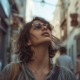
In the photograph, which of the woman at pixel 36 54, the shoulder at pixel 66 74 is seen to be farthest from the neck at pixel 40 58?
the shoulder at pixel 66 74

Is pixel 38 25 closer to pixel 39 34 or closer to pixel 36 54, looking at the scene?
pixel 39 34

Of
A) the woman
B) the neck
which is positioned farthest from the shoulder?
the neck

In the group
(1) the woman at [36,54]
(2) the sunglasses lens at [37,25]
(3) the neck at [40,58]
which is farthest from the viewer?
(2) the sunglasses lens at [37,25]

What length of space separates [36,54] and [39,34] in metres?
0.18

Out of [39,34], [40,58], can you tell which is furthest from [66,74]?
[39,34]

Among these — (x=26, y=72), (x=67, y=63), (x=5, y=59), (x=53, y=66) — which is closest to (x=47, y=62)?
(x=53, y=66)

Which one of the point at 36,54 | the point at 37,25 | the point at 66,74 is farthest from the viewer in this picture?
the point at 37,25

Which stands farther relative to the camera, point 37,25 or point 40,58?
point 37,25

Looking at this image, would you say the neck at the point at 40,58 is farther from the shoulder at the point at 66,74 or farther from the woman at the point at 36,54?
the shoulder at the point at 66,74

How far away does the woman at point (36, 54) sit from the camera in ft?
8.93

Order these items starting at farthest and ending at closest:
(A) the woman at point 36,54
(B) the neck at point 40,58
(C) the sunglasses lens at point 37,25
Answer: (C) the sunglasses lens at point 37,25 < (B) the neck at point 40,58 < (A) the woman at point 36,54

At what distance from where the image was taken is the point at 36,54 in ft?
9.38

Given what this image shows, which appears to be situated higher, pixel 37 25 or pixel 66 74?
pixel 37 25

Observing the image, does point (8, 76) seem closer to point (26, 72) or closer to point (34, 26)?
point (26, 72)
